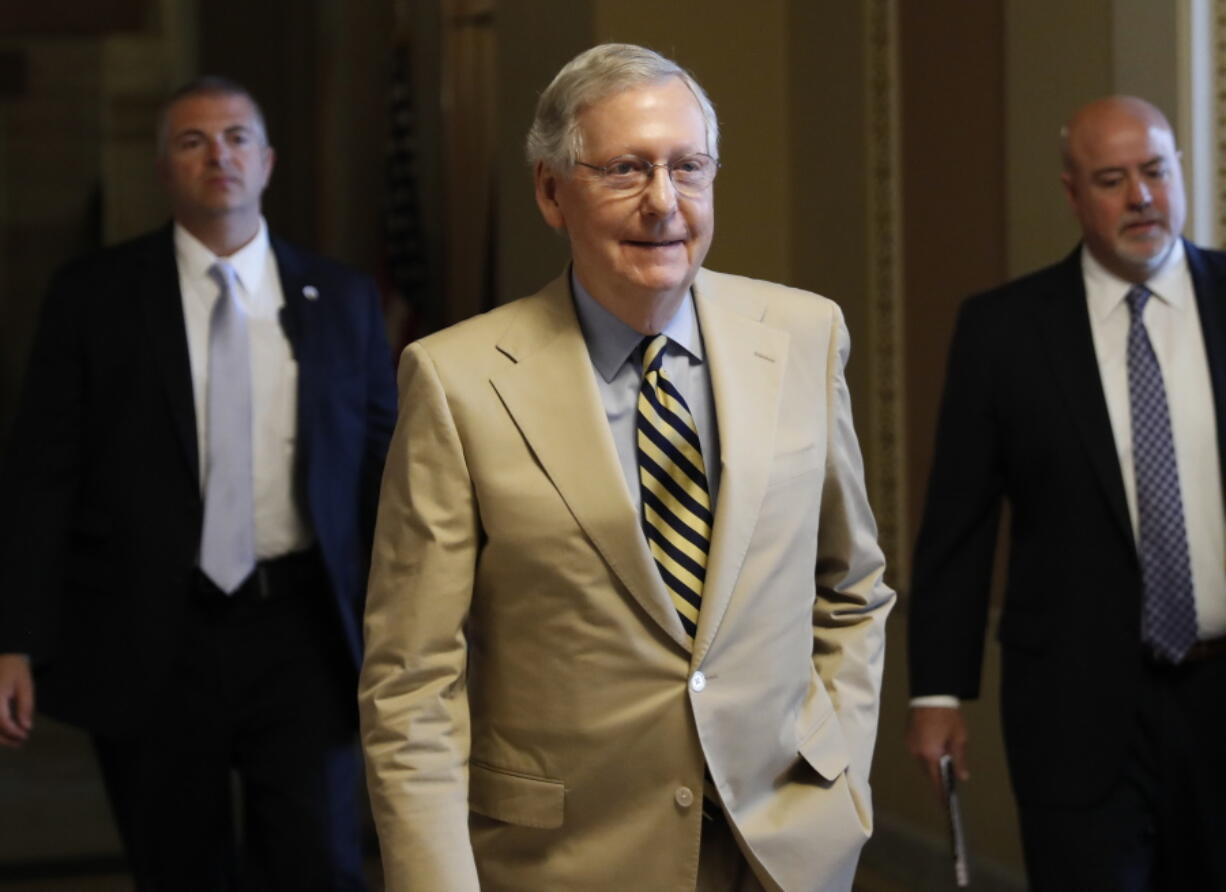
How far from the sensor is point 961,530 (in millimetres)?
3914

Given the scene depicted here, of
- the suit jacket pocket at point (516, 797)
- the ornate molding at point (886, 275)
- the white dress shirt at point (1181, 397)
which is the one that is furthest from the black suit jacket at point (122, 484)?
the ornate molding at point (886, 275)

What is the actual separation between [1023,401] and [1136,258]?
34 centimetres

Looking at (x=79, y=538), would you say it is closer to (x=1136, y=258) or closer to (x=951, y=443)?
(x=951, y=443)

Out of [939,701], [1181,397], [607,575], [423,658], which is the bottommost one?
[939,701]

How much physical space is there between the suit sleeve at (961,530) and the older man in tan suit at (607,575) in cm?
132

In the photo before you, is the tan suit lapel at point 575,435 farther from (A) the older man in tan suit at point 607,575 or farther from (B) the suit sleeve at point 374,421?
(B) the suit sleeve at point 374,421

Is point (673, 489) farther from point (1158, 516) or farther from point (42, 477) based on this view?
point (42, 477)

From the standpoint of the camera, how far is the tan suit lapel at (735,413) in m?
2.51

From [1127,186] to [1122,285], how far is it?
19 cm

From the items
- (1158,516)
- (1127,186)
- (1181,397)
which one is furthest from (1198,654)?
(1127,186)

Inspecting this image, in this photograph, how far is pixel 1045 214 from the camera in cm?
517

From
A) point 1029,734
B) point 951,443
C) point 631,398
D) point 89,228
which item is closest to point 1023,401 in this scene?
point 951,443

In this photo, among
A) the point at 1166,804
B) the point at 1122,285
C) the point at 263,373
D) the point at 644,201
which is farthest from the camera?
the point at 263,373

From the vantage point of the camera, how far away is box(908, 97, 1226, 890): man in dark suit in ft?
11.9
